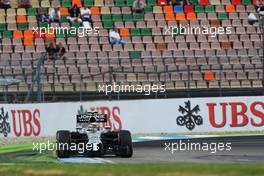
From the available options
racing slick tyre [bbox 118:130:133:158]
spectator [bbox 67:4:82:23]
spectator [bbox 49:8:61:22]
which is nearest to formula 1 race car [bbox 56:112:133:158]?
racing slick tyre [bbox 118:130:133:158]

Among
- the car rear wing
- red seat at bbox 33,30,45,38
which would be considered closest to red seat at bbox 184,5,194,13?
red seat at bbox 33,30,45,38

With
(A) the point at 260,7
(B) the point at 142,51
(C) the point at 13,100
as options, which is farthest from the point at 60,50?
(A) the point at 260,7

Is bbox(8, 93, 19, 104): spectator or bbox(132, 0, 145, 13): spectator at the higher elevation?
bbox(132, 0, 145, 13): spectator

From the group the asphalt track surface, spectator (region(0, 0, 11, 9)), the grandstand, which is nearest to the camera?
the asphalt track surface

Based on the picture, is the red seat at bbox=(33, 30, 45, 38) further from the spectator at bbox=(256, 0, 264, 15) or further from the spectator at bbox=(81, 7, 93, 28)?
the spectator at bbox=(256, 0, 264, 15)

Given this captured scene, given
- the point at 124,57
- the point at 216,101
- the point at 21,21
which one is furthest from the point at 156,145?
the point at 21,21

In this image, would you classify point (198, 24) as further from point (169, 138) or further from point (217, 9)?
point (169, 138)

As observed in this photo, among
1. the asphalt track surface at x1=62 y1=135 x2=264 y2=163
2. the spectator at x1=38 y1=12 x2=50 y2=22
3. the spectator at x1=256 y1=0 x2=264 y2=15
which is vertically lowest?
the asphalt track surface at x1=62 y1=135 x2=264 y2=163

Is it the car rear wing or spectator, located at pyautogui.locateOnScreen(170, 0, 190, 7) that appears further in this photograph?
spectator, located at pyautogui.locateOnScreen(170, 0, 190, 7)

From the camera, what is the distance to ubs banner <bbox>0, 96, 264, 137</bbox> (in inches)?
1131

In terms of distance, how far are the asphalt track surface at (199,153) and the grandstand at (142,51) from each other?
17.1ft

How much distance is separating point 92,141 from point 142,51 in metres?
16.4

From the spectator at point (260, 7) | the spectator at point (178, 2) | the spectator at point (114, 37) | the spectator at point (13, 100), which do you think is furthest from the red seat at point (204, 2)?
the spectator at point (13, 100)

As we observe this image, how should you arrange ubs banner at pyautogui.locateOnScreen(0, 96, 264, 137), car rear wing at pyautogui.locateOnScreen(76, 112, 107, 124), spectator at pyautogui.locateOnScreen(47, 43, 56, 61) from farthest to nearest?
spectator at pyautogui.locateOnScreen(47, 43, 56, 61) → ubs banner at pyautogui.locateOnScreen(0, 96, 264, 137) → car rear wing at pyautogui.locateOnScreen(76, 112, 107, 124)
